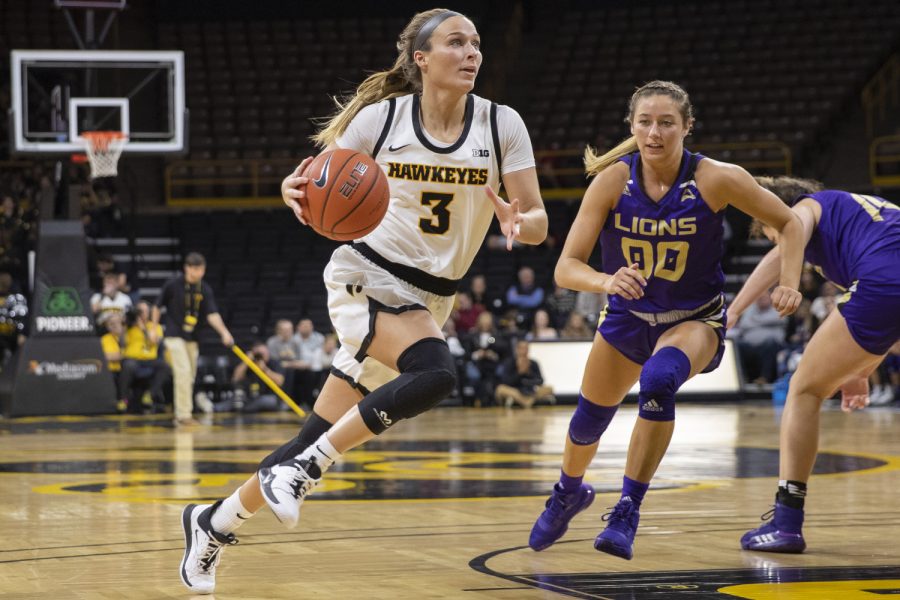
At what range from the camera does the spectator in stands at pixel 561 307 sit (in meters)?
18.6

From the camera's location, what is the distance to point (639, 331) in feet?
17.0

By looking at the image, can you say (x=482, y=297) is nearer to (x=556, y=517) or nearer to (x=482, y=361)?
(x=482, y=361)

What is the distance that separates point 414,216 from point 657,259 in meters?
1.00

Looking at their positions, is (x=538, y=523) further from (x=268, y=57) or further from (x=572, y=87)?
(x=268, y=57)

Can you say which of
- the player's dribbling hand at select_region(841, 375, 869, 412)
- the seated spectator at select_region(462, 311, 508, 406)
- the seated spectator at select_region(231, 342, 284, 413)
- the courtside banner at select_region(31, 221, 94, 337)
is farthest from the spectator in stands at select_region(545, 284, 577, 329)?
the player's dribbling hand at select_region(841, 375, 869, 412)

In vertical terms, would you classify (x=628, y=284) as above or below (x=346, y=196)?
below

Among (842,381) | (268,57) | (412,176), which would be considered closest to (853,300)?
(842,381)

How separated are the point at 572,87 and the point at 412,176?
2055cm

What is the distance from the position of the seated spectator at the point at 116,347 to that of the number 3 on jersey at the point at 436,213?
11.9m

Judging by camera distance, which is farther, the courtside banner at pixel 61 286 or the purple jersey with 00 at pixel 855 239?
the courtside banner at pixel 61 286

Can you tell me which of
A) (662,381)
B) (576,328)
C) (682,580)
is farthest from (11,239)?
(682,580)

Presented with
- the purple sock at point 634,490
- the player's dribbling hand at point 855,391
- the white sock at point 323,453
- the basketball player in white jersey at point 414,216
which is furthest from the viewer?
the player's dribbling hand at point 855,391

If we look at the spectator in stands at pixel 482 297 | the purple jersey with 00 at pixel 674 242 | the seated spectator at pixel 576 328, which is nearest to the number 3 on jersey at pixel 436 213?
the purple jersey with 00 at pixel 674 242

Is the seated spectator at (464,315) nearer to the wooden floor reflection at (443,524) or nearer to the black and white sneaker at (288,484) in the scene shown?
the wooden floor reflection at (443,524)
